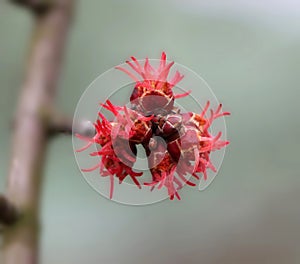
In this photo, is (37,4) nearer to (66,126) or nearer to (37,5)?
(37,5)

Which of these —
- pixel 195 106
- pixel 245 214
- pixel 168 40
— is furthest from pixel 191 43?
pixel 195 106

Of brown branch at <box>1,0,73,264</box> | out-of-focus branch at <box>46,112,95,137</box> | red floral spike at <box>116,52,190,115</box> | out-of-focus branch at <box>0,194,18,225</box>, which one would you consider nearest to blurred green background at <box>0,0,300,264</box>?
brown branch at <box>1,0,73,264</box>

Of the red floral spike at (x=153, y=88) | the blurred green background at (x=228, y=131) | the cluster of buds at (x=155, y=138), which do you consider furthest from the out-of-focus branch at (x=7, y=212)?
the blurred green background at (x=228, y=131)

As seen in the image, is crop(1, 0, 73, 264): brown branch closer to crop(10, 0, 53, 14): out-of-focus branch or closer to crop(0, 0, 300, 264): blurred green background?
crop(10, 0, 53, 14): out-of-focus branch

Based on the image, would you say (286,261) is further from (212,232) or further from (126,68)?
(126,68)

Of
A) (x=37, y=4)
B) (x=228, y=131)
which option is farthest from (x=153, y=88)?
(x=228, y=131)

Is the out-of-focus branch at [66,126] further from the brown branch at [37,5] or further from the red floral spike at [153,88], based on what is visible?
the brown branch at [37,5]
